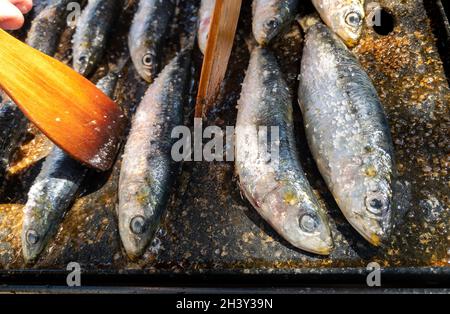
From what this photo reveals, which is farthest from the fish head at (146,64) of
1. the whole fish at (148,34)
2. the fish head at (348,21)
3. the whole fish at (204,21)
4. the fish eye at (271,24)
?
the fish head at (348,21)

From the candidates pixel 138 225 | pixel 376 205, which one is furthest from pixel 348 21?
pixel 138 225

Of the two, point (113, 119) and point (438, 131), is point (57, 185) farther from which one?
point (438, 131)

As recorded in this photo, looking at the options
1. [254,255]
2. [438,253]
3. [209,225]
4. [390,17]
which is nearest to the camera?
[438,253]

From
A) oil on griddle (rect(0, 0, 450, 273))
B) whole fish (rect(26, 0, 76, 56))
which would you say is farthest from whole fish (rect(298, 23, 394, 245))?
whole fish (rect(26, 0, 76, 56))

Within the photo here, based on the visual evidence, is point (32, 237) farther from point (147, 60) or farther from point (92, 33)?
point (92, 33)

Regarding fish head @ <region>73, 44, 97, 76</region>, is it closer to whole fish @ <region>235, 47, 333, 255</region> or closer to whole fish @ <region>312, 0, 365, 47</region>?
whole fish @ <region>235, 47, 333, 255</region>

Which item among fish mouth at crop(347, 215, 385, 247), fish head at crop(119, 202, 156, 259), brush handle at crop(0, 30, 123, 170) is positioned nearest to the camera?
fish mouth at crop(347, 215, 385, 247)
